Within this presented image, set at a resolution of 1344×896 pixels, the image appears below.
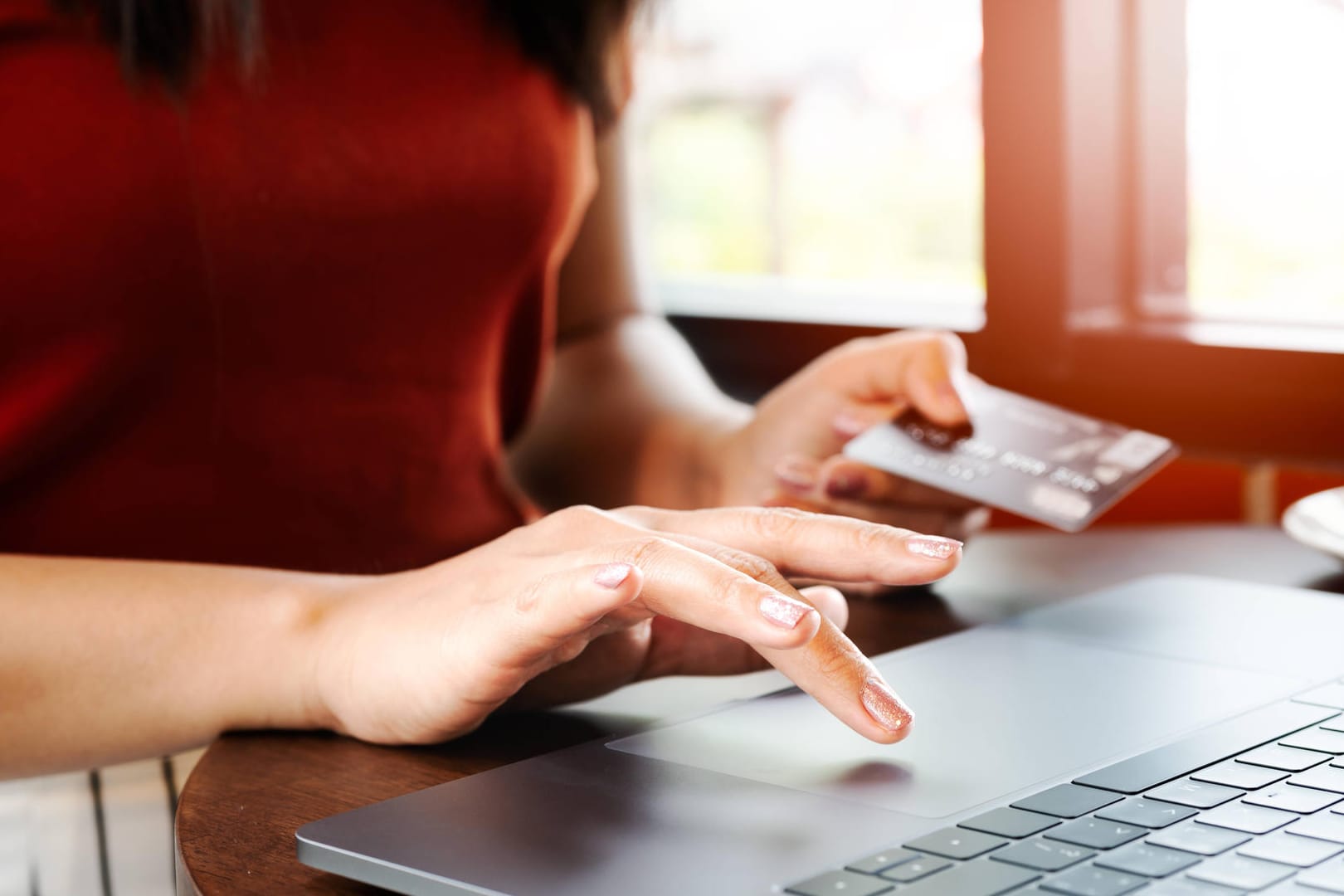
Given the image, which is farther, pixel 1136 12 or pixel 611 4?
pixel 1136 12

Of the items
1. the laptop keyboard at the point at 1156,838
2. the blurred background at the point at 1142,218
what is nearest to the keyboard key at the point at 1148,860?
the laptop keyboard at the point at 1156,838

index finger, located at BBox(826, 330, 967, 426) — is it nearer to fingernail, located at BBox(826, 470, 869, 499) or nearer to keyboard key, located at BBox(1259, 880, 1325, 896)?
fingernail, located at BBox(826, 470, 869, 499)

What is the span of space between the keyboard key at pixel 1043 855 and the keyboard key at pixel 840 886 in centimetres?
4

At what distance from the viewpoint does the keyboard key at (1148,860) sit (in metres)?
0.41

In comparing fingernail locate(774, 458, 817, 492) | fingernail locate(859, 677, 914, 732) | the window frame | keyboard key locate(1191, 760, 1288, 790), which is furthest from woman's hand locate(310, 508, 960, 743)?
the window frame

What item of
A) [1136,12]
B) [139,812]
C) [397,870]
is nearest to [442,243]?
[139,812]

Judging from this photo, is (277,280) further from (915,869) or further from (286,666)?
(915,869)

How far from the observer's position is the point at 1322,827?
1.46ft

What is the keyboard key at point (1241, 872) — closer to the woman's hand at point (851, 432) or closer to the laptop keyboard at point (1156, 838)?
the laptop keyboard at point (1156, 838)

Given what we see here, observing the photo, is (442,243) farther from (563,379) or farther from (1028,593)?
(1028,593)

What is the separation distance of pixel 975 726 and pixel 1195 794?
107mm

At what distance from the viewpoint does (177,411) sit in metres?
0.88

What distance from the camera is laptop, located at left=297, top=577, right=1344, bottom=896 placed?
1.39 ft

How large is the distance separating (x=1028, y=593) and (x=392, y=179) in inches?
18.4
